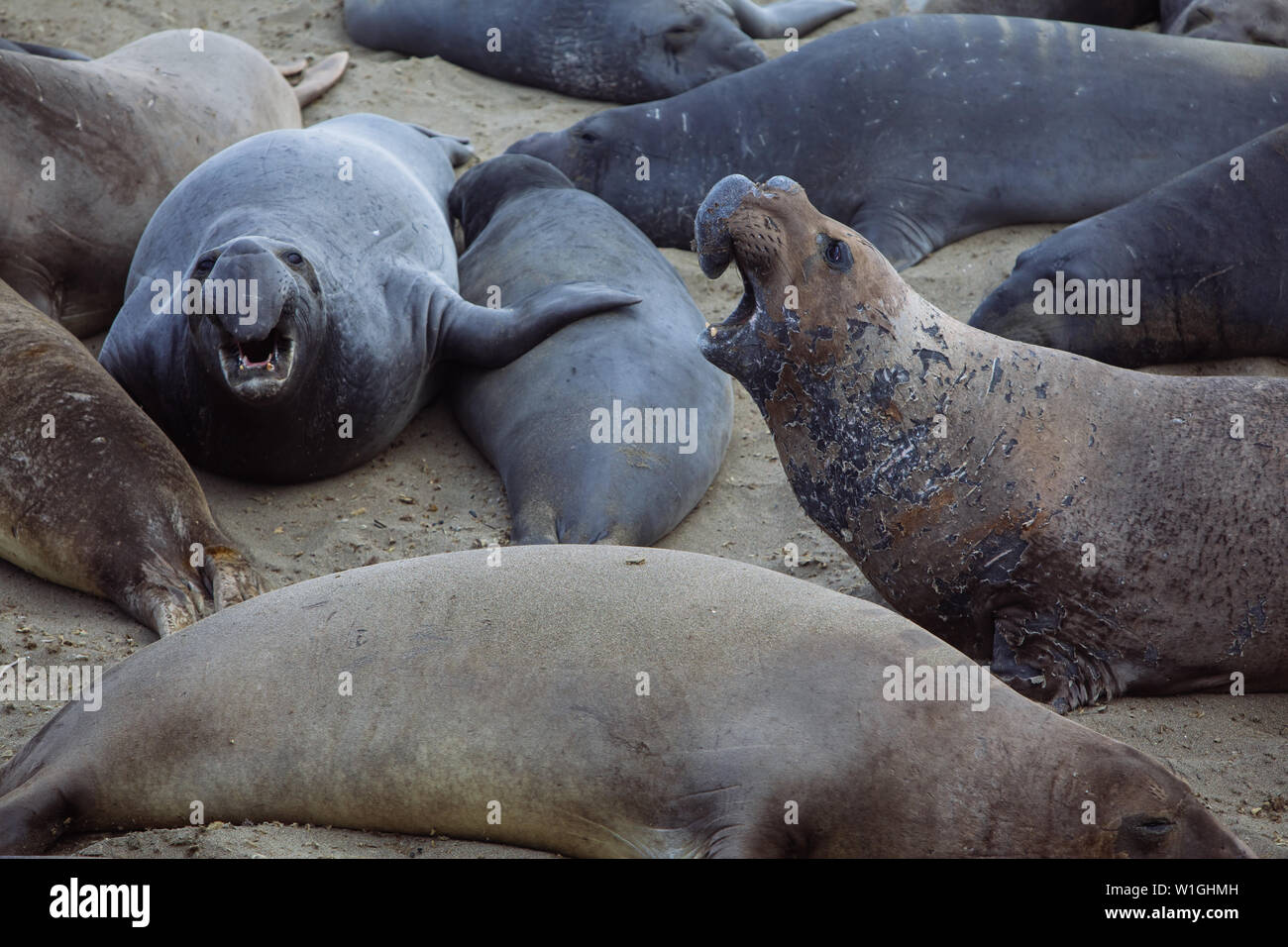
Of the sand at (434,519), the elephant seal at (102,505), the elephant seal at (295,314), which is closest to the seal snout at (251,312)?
the elephant seal at (295,314)

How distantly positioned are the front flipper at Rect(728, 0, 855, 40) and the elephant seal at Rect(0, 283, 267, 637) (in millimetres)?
4462

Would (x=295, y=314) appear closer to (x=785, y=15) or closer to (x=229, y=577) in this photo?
(x=229, y=577)

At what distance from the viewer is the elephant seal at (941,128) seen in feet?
18.4

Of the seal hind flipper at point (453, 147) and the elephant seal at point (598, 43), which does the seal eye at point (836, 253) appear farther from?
the elephant seal at point (598, 43)

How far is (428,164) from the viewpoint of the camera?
5828mm

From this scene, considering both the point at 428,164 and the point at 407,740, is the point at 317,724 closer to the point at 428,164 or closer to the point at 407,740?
the point at 407,740

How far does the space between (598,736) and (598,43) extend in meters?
5.08

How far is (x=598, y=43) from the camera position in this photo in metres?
6.92

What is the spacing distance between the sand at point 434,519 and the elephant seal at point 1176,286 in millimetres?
151

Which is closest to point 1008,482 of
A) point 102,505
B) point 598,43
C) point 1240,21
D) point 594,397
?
point 594,397

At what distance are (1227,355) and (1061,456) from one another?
1.89 m
